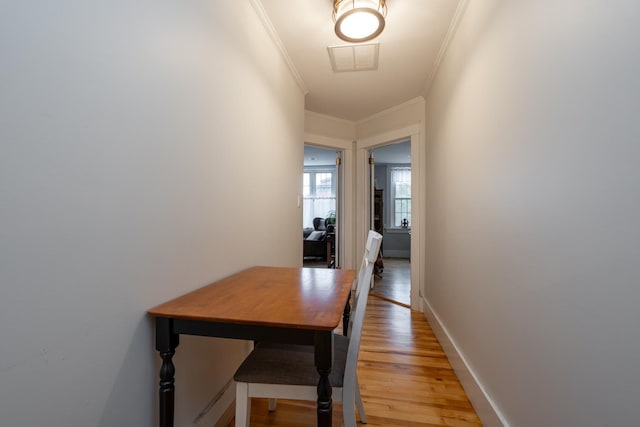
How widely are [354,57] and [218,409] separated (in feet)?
8.60

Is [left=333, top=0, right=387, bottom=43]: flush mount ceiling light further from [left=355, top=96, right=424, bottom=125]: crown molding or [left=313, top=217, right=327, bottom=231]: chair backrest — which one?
[left=313, top=217, right=327, bottom=231]: chair backrest

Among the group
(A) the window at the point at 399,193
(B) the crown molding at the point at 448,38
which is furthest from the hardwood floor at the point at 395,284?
(B) the crown molding at the point at 448,38

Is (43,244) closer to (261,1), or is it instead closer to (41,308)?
(41,308)

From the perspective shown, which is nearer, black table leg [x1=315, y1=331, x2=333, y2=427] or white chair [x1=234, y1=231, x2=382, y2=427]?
black table leg [x1=315, y1=331, x2=333, y2=427]

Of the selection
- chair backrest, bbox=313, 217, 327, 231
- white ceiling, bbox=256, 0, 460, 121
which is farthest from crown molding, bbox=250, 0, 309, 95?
chair backrest, bbox=313, 217, 327, 231

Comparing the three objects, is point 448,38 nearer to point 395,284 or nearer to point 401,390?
point 401,390

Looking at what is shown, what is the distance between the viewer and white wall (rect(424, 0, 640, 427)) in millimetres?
680

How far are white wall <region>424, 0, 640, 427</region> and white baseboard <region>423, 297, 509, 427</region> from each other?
0.16 ft

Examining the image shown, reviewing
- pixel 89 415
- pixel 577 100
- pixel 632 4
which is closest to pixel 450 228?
pixel 577 100

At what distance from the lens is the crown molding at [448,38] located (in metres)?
1.82

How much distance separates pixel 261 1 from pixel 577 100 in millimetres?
1797

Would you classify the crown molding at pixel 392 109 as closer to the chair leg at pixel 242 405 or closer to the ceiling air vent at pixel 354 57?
the ceiling air vent at pixel 354 57

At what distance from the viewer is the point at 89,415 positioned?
2.53ft

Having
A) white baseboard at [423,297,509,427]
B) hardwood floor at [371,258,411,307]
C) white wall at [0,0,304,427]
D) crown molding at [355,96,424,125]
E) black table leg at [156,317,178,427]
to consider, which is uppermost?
crown molding at [355,96,424,125]
